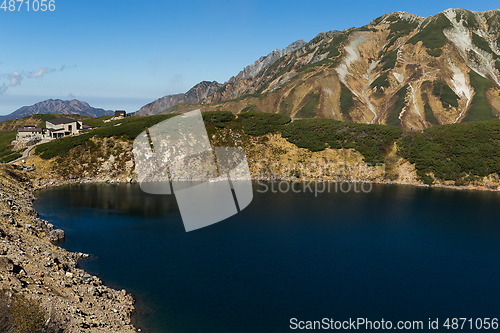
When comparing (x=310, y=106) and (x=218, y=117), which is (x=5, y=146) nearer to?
(x=218, y=117)

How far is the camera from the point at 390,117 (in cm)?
17162

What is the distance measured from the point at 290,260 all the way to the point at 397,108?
159034 millimetres

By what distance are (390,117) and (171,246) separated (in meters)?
157

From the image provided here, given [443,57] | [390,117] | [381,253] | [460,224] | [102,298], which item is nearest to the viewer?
[102,298]

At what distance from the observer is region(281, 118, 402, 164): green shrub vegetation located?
10056 cm

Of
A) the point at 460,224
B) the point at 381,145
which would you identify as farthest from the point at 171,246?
the point at 381,145

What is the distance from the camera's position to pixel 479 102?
170500 millimetres

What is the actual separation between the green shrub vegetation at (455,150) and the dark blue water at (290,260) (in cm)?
2330

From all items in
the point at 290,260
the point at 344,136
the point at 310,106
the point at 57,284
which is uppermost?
the point at 310,106

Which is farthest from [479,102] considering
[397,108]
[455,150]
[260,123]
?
[260,123]

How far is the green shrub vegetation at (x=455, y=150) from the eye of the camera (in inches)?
3529

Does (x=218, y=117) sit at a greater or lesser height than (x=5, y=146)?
greater

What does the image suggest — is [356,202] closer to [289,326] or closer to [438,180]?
[438,180]

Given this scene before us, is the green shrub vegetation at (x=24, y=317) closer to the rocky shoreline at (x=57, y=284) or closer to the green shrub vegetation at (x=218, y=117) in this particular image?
the rocky shoreline at (x=57, y=284)
